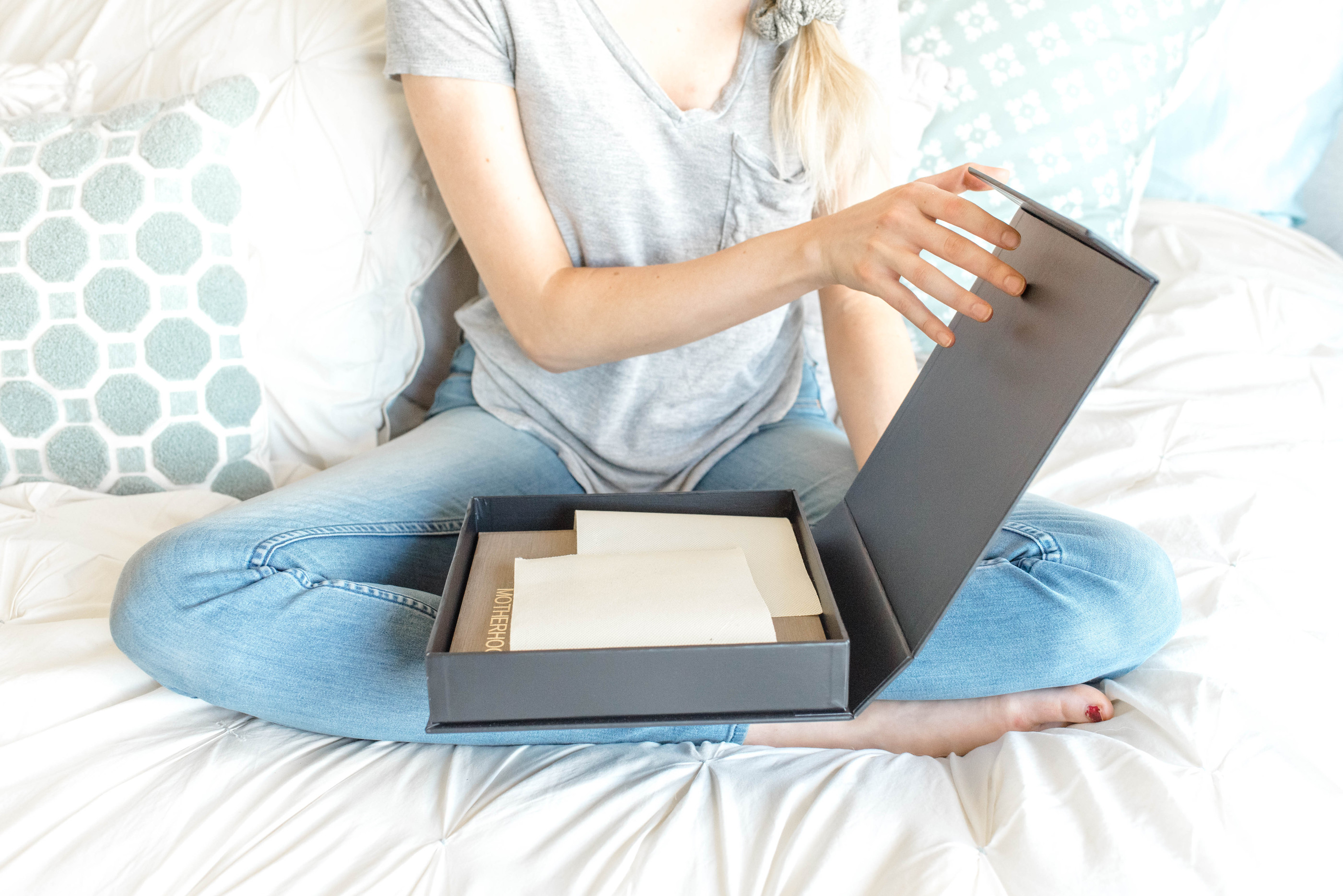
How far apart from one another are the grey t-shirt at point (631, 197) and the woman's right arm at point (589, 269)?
2 centimetres

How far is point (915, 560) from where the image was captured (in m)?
0.61

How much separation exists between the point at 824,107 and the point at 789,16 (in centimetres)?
10

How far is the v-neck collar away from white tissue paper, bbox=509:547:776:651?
485 mm

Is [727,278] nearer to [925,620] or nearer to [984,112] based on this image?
[925,620]

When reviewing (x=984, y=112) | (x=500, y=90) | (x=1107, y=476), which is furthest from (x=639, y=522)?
(x=984, y=112)

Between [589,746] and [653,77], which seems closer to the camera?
[589,746]

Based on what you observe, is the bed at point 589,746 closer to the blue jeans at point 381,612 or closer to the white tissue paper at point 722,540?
the blue jeans at point 381,612

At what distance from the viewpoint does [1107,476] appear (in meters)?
1.00

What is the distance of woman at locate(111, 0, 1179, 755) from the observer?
0.69 m

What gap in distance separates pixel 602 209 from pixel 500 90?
0.15m

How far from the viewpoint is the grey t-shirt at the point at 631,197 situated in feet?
2.90

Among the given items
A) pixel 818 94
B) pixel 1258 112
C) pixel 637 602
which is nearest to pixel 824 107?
pixel 818 94

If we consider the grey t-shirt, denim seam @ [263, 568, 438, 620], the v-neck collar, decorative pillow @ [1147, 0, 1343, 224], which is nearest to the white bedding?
denim seam @ [263, 568, 438, 620]

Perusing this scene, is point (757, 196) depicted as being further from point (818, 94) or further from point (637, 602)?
point (637, 602)
